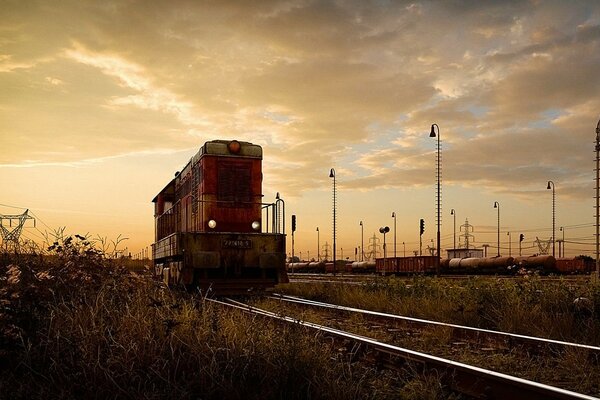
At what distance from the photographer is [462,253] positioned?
54125mm

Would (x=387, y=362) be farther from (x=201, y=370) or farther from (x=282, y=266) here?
(x=282, y=266)

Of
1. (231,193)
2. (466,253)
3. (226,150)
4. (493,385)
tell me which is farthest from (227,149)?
(466,253)

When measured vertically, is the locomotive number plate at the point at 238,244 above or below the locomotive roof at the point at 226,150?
below

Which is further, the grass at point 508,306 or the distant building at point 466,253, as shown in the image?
the distant building at point 466,253

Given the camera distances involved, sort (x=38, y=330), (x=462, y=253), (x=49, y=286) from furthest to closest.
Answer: (x=462, y=253) → (x=49, y=286) → (x=38, y=330)

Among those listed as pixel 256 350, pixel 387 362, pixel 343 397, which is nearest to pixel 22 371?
pixel 256 350

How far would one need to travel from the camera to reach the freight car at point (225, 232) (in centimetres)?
1336

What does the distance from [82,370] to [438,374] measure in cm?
319

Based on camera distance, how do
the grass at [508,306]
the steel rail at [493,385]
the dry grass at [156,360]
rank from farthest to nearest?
the grass at [508,306], the dry grass at [156,360], the steel rail at [493,385]

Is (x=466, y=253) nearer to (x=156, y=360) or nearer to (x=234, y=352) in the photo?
(x=234, y=352)

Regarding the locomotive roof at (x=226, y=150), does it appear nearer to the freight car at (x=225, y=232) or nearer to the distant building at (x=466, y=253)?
the freight car at (x=225, y=232)

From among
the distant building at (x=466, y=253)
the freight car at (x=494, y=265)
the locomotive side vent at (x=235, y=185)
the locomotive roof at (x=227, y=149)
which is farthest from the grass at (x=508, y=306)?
the distant building at (x=466, y=253)

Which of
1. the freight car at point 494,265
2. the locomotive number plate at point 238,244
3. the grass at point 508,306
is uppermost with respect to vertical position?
the locomotive number plate at point 238,244

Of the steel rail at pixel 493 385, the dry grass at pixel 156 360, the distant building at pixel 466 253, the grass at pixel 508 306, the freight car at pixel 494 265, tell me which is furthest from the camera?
the distant building at pixel 466 253
